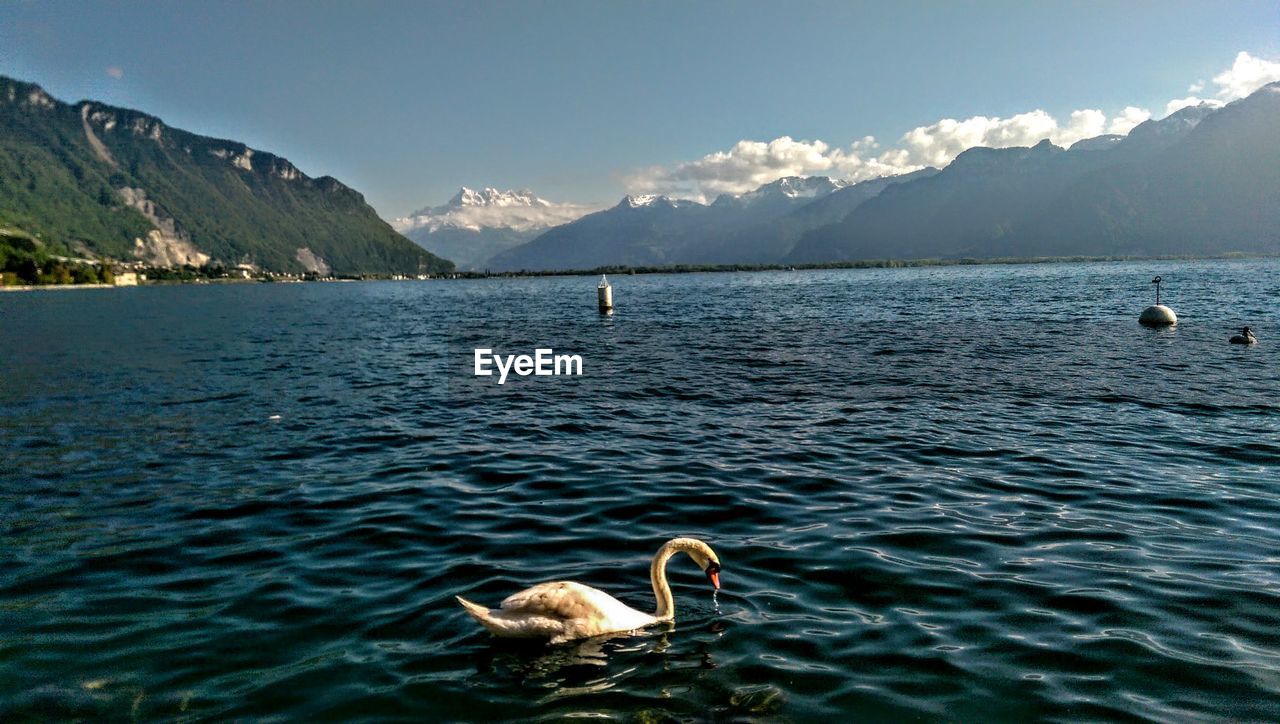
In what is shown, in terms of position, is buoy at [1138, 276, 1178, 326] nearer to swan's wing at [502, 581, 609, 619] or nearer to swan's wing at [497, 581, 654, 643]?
swan's wing at [497, 581, 654, 643]

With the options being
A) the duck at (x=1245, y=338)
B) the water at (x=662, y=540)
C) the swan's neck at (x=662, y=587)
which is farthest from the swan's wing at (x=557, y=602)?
the duck at (x=1245, y=338)

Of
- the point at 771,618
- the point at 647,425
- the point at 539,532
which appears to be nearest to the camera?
the point at 771,618

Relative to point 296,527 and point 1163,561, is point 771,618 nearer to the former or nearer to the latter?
point 1163,561

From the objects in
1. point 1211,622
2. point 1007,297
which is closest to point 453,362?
point 1211,622

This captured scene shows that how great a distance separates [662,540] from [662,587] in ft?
10.5

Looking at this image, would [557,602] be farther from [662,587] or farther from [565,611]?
[662,587]

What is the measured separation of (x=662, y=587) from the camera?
30.9 feet

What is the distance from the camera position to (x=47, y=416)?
2552 cm

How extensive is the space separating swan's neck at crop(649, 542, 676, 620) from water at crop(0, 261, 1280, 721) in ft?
0.81

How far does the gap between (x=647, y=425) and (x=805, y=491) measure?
8.49m

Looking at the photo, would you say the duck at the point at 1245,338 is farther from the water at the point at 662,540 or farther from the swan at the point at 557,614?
the swan at the point at 557,614

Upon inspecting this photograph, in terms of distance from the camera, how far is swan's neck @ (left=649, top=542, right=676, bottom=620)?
367 inches

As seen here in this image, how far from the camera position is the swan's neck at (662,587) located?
9312 millimetres

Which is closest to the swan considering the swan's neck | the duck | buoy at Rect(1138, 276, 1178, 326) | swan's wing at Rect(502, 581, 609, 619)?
swan's wing at Rect(502, 581, 609, 619)
